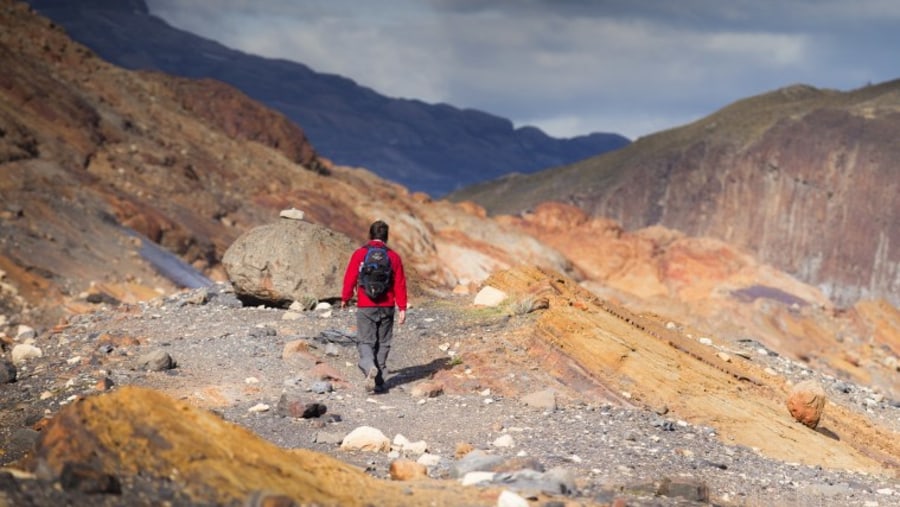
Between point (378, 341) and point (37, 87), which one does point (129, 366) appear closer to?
point (378, 341)

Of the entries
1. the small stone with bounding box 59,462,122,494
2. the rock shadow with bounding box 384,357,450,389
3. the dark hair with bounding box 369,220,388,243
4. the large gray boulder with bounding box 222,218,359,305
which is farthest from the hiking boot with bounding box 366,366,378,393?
the small stone with bounding box 59,462,122,494

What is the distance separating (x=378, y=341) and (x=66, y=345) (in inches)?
191

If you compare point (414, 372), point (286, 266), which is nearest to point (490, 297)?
point (414, 372)

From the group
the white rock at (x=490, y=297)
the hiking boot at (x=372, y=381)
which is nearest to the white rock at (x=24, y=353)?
the hiking boot at (x=372, y=381)

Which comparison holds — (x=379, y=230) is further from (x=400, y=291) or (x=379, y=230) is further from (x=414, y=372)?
(x=414, y=372)

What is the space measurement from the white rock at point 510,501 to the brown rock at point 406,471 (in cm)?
130

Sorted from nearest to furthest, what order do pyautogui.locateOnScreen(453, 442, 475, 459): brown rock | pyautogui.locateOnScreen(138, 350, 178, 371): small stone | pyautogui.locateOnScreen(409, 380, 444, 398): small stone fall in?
pyautogui.locateOnScreen(453, 442, 475, 459): brown rock, pyautogui.locateOnScreen(409, 380, 444, 398): small stone, pyautogui.locateOnScreen(138, 350, 178, 371): small stone

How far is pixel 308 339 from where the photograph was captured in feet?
43.5

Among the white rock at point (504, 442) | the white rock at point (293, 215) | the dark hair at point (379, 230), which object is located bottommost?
the white rock at point (504, 442)

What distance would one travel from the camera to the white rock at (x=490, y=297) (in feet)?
48.1

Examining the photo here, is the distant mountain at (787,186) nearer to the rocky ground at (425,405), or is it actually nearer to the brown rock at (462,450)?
the rocky ground at (425,405)

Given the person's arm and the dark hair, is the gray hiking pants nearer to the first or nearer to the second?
the person's arm

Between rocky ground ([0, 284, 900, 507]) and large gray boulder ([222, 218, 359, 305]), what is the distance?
0.34 m

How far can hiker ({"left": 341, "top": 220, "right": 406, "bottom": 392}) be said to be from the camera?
37.6 ft
